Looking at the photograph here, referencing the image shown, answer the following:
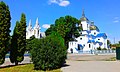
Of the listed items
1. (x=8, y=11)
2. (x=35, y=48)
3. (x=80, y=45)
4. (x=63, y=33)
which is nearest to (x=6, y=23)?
(x=8, y=11)

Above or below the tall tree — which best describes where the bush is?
below

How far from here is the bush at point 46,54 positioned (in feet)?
53.2

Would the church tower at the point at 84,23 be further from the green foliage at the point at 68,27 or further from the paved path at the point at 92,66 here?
the paved path at the point at 92,66

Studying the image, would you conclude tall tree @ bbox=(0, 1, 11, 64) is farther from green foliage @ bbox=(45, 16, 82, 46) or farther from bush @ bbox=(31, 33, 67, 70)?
green foliage @ bbox=(45, 16, 82, 46)

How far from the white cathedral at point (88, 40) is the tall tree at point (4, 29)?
68.7 metres

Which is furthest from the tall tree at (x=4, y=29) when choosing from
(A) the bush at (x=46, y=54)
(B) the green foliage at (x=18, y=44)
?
(A) the bush at (x=46, y=54)

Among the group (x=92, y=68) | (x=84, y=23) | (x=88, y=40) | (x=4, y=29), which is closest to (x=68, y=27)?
(x=88, y=40)

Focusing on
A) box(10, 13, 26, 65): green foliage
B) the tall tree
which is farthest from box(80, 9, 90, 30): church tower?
the tall tree

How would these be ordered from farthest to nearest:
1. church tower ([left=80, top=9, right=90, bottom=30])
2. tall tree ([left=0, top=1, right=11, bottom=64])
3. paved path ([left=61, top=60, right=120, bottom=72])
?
church tower ([left=80, top=9, right=90, bottom=30]), tall tree ([left=0, top=1, right=11, bottom=64]), paved path ([left=61, top=60, right=120, bottom=72])

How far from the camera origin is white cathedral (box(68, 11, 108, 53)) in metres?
89.3

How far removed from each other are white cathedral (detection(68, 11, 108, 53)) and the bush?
230ft

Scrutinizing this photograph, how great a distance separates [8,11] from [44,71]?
6.63m

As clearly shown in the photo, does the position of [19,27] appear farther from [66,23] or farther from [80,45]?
[80,45]

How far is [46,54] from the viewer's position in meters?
16.3
